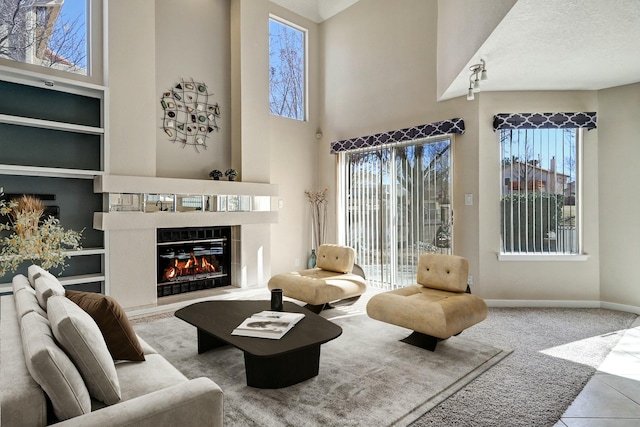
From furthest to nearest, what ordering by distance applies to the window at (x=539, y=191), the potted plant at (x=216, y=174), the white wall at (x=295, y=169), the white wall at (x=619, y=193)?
the white wall at (x=295, y=169)
the potted plant at (x=216, y=174)
the window at (x=539, y=191)
the white wall at (x=619, y=193)

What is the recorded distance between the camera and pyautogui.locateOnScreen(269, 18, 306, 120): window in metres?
6.37

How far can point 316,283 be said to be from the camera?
403 cm

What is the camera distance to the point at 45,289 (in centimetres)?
202

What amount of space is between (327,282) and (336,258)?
63 cm

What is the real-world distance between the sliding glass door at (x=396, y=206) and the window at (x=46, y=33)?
3927 millimetres

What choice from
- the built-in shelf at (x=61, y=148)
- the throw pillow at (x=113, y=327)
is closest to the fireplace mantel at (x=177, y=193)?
the built-in shelf at (x=61, y=148)

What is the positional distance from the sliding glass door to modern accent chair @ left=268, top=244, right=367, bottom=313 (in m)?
1.11

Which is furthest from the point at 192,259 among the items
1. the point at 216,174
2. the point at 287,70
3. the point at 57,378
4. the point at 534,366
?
→ the point at 534,366

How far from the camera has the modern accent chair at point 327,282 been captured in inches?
157

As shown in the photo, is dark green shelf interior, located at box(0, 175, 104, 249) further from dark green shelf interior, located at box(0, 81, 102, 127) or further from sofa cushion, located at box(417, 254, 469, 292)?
sofa cushion, located at box(417, 254, 469, 292)

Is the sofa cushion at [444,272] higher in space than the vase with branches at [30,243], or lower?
lower

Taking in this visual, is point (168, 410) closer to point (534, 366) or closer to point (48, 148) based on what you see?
point (534, 366)

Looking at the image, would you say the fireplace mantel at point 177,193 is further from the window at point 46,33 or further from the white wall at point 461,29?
the white wall at point 461,29

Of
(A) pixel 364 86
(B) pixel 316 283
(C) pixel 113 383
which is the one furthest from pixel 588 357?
(A) pixel 364 86
